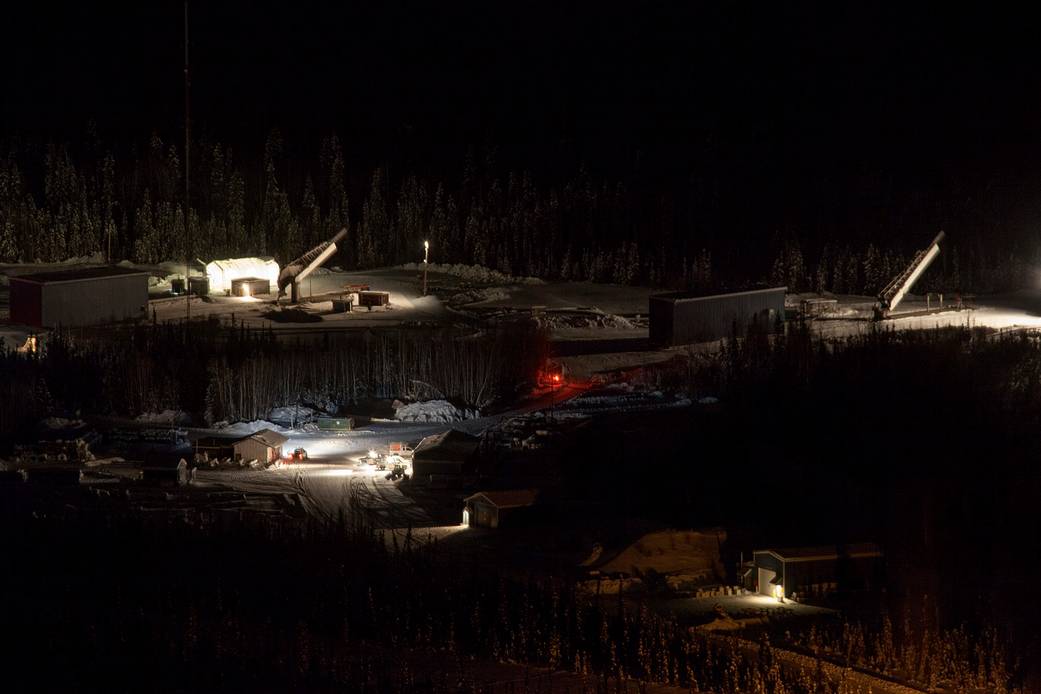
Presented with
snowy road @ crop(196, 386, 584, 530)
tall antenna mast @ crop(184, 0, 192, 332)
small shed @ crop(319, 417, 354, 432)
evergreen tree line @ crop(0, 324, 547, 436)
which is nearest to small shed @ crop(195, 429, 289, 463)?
snowy road @ crop(196, 386, 584, 530)

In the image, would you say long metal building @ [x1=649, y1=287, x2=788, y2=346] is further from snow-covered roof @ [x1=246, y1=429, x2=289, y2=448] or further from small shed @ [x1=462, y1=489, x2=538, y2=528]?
small shed @ [x1=462, y1=489, x2=538, y2=528]

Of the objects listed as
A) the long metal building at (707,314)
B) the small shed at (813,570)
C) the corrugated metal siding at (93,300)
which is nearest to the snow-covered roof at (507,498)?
the small shed at (813,570)

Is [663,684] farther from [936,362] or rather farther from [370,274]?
[370,274]

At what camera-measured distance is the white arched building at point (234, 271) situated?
141 ft

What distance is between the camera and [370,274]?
154 feet

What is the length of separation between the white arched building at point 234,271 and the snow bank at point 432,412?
1296 cm

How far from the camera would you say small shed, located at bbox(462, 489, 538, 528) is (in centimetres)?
2306

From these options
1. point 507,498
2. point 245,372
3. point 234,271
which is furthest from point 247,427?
point 234,271

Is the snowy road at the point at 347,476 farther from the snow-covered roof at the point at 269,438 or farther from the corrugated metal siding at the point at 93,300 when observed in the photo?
the corrugated metal siding at the point at 93,300

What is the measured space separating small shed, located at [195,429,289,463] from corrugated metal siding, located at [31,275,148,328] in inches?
445

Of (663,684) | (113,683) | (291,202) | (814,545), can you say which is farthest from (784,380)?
(291,202)

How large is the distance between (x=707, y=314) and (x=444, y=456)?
12.1 m

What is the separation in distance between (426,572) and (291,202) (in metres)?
38.6

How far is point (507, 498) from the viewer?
23.3 meters
